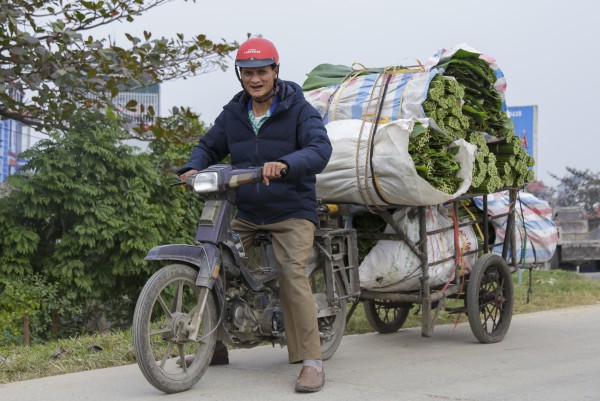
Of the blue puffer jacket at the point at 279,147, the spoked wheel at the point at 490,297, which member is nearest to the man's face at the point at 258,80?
the blue puffer jacket at the point at 279,147

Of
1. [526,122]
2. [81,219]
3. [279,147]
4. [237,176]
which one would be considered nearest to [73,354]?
[237,176]

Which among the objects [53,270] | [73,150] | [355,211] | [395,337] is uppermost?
[73,150]

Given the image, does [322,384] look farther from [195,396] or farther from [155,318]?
[155,318]

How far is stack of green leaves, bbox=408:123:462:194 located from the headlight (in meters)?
1.85

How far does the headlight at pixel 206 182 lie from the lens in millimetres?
4625

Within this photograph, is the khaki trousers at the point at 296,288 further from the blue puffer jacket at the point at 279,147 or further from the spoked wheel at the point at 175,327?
the spoked wheel at the point at 175,327

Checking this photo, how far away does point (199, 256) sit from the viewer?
467 cm

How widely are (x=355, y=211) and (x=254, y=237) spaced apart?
1180 millimetres

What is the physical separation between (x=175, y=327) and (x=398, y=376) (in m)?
1.48

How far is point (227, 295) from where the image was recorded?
195 inches

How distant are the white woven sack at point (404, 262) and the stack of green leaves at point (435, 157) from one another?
342 mm

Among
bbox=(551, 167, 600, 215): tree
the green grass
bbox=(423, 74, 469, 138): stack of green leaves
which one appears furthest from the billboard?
bbox=(551, 167, 600, 215): tree

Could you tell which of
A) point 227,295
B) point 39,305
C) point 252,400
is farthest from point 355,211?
point 39,305

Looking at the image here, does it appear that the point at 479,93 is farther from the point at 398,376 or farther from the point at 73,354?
the point at 73,354
